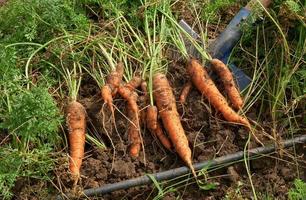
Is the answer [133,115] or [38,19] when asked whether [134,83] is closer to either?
[133,115]

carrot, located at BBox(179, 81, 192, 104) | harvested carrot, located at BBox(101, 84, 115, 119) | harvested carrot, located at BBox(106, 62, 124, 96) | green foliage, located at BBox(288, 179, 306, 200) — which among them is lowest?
green foliage, located at BBox(288, 179, 306, 200)

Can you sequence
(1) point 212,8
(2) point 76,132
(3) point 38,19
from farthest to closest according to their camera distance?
1. (1) point 212,8
2. (3) point 38,19
3. (2) point 76,132

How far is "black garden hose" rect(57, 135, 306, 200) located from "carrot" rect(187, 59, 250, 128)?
19cm

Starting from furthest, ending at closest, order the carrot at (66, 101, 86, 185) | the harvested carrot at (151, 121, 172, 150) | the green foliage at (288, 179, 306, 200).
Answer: the harvested carrot at (151, 121, 172, 150)
the carrot at (66, 101, 86, 185)
the green foliage at (288, 179, 306, 200)

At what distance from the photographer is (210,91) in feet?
12.6

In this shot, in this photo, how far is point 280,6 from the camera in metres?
3.95

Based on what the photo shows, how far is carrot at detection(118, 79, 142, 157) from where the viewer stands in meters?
3.65

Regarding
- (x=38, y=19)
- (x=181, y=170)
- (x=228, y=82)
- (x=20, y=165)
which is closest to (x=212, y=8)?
(x=228, y=82)

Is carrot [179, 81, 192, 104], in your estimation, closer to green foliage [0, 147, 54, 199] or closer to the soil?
the soil

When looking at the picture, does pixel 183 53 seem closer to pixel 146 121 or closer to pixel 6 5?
pixel 146 121

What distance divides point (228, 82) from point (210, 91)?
0.13 meters

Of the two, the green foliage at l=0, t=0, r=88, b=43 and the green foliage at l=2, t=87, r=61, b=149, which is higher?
the green foliage at l=0, t=0, r=88, b=43

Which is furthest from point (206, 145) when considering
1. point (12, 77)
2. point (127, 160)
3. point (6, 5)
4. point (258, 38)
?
point (6, 5)

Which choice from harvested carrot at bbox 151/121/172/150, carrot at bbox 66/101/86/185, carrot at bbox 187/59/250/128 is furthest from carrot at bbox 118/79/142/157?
carrot at bbox 187/59/250/128
